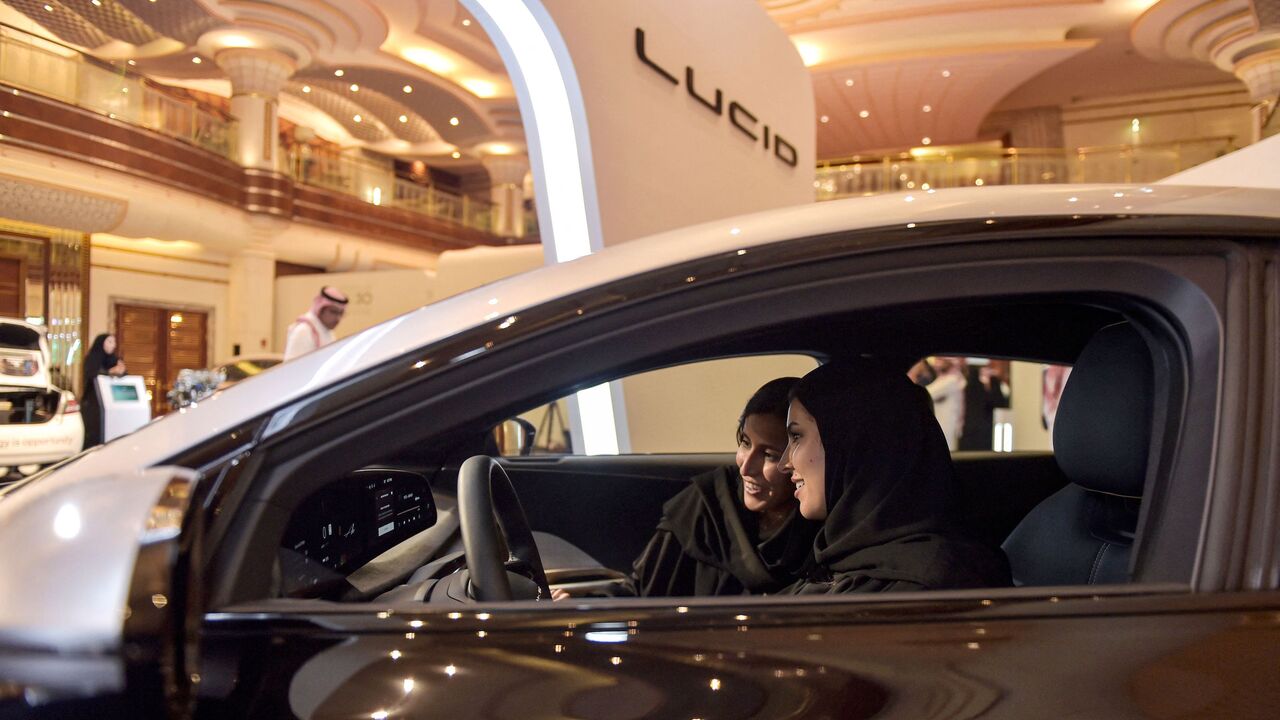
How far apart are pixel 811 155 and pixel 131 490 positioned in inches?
→ 228

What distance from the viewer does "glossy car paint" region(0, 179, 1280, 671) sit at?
2.15ft

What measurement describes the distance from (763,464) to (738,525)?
173 millimetres

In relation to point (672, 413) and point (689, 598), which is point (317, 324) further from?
point (689, 598)

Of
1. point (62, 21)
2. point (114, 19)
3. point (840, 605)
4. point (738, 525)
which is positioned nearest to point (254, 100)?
point (114, 19)

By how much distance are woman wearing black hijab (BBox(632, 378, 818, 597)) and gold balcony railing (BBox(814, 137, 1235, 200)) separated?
1533 cm

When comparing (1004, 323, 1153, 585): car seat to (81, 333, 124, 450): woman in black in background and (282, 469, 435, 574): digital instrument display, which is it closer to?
(282, 469, 435, 574): digital instrument display

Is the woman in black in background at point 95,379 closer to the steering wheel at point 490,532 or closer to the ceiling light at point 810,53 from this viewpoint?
the steering wheel at point 490,532

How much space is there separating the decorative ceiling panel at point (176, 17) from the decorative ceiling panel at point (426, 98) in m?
2.46

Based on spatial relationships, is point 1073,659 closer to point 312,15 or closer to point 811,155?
point 811,155

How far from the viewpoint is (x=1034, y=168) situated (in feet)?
55.6

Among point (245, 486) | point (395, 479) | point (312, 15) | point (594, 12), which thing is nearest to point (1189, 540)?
point (245, 486)

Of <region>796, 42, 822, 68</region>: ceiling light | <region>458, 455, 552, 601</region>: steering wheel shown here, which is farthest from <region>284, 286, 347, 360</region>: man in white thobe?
<region>796, 42, 822, 68</region>: ceiling light

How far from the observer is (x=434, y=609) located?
715mm

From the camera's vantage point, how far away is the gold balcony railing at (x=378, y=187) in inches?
682
